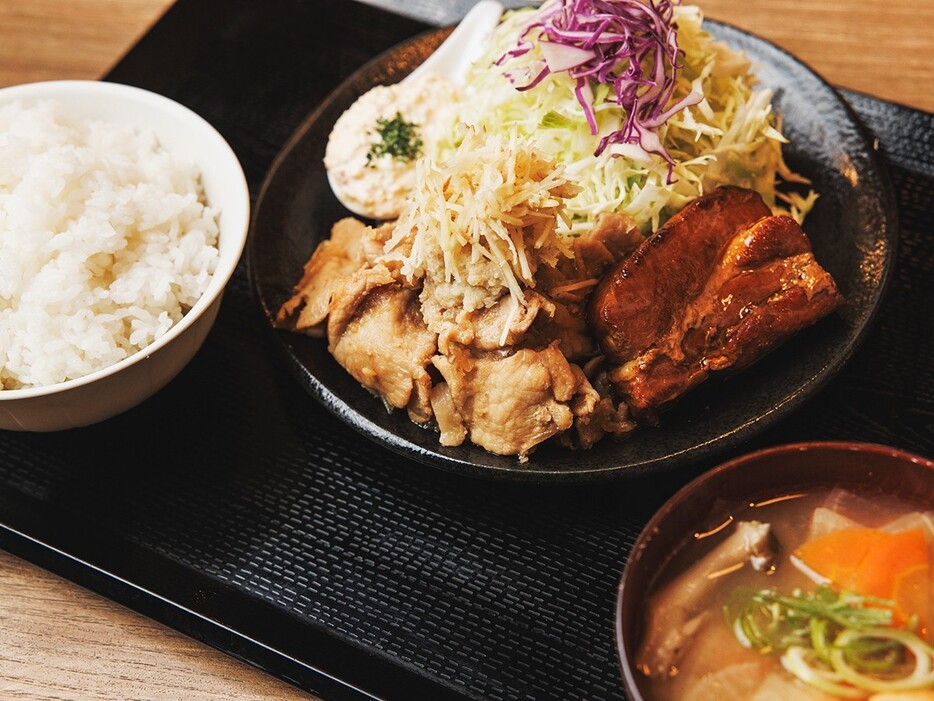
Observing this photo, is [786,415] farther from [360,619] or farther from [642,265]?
[360,619]

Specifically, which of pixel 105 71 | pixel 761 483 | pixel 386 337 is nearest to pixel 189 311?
pixel 386 337

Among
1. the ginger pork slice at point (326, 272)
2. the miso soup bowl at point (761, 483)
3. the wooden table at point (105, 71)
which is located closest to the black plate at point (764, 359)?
A: the ginger pork slice at point (326, 272)

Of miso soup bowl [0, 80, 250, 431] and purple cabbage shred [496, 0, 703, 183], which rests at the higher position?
purple cabbage shred [496, 0, 703, 183]

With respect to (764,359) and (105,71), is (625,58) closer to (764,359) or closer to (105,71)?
(764,359)

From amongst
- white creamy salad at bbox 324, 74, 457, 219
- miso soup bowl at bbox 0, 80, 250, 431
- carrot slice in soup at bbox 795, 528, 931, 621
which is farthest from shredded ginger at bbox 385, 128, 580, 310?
carrot slice in soup at bbox 795, 528, 931, 621

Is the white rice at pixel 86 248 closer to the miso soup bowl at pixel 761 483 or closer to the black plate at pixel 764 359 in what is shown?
the black plate at pixel 764 359

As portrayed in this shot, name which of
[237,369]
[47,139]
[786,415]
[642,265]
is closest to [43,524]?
[237,369]

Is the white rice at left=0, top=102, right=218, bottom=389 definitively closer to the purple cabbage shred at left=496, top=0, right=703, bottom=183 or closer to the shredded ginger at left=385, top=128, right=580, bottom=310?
the shredded ginger at left=385, top=128, right=580, bottom=310
